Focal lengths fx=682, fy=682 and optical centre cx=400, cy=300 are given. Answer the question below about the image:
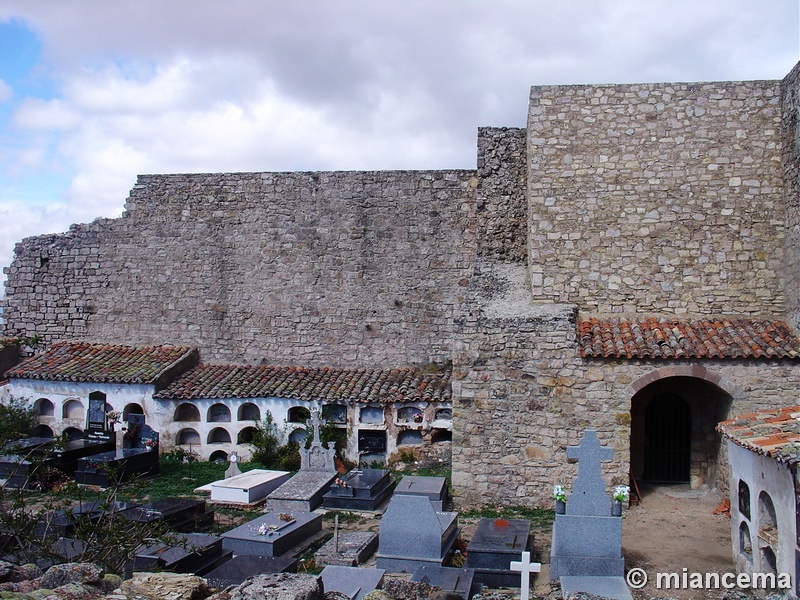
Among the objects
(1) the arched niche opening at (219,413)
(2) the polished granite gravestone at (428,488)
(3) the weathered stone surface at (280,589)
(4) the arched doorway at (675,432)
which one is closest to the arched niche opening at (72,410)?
(1) the arched niche opening at (219,413)

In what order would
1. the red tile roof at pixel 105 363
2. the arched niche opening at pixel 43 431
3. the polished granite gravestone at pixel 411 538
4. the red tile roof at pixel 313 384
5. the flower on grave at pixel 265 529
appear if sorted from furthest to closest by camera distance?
the arched niche opening at pixel 43 431 → the red tile roof at pixel 105 363 → the red tile roof at pixel 313 384 → the flower on grave at pixel 265 529 → the polished granite gravestone at pixel 411 538

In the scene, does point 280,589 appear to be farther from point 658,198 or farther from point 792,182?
point 792,182

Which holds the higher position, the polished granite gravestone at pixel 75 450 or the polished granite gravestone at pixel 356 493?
the polished granite gravestone at pixel 75 450

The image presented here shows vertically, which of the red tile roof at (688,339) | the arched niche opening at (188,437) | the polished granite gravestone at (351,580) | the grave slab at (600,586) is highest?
the red tile roof at (688,339)

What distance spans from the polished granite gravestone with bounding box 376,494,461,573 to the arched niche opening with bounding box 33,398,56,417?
10.6m

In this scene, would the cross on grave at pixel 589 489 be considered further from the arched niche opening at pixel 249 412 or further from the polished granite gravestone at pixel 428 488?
the arched niche opening at pixel 249 412

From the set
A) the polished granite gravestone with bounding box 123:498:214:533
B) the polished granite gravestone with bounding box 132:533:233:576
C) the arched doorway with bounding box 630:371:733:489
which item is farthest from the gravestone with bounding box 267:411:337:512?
the arched doorway with bounding box 630:371:733:489

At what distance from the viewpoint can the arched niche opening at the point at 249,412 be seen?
15.5m

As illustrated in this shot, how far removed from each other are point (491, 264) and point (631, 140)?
3591 mm

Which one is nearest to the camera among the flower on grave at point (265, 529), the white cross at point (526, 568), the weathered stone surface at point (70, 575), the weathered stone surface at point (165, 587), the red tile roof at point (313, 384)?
the weathered stone surface at point (70, 575)

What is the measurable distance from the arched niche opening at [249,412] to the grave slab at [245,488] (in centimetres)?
225

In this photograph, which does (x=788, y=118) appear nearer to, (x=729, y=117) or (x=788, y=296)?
(x=729, y=117)

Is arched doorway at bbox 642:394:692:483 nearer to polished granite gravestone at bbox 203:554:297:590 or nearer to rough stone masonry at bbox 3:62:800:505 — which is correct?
rough stone masonry at bbox 3:62:800:505

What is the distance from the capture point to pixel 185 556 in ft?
28.5
